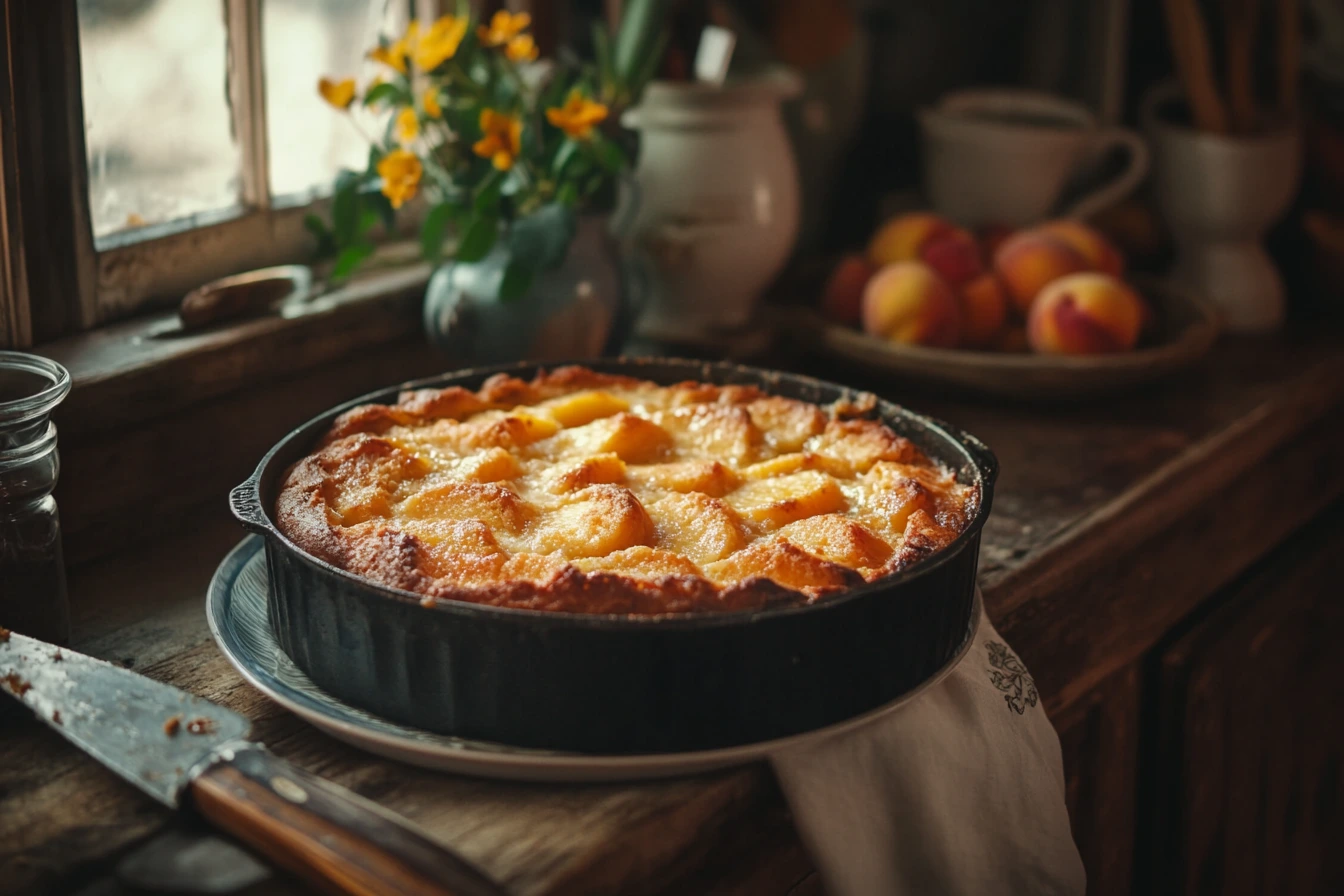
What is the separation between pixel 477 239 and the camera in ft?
4.54

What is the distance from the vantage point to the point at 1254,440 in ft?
5.27

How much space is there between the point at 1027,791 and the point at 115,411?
2.86ft

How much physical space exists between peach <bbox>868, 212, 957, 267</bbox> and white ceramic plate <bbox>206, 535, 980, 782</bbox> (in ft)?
3.18

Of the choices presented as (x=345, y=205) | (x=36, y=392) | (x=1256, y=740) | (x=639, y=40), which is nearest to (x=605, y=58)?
(x=639, y=40)

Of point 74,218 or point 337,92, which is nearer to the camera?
point 74,218

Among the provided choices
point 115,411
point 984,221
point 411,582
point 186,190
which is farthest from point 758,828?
point 984,221

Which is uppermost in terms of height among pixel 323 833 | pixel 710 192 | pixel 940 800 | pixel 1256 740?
pixel 710 192

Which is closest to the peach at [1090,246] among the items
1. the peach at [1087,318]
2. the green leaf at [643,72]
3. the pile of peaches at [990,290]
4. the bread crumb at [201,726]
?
the pile of peaches at [990,290]

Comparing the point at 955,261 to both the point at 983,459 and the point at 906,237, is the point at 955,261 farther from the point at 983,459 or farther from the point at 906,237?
the point at 983,459

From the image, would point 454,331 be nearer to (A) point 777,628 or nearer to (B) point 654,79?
(B) point 654,79

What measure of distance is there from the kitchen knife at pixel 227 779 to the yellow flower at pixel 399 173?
65cm

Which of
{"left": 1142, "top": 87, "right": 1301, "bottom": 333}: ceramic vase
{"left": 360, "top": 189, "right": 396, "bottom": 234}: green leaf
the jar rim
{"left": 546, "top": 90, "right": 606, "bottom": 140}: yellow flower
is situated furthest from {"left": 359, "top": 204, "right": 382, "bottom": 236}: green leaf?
{"left": 1142, "top": 87, "right": 1301, "bottom": 333}: ceramic vase

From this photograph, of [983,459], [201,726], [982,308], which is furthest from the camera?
[982,308]

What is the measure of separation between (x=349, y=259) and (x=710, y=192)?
48 centimetres
